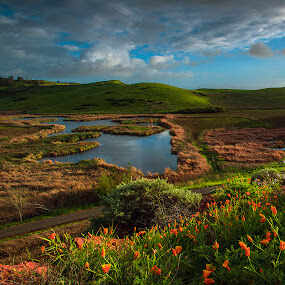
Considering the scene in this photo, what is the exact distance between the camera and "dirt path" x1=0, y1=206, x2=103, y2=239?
430 inches

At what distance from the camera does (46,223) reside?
458 inches

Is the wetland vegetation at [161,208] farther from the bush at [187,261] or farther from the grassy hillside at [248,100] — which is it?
the grassy hillside at [248,100]

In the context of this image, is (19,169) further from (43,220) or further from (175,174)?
(175,174)

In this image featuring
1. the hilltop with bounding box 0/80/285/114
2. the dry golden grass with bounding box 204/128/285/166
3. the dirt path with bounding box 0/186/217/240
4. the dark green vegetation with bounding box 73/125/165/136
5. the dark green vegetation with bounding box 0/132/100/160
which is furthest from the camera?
the hilltop with bounding box 0/80/285/114

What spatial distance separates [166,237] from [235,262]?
1.58m

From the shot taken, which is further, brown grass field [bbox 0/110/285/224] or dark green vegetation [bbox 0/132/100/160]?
dark green vegetation [bbox 0/132/100/160]

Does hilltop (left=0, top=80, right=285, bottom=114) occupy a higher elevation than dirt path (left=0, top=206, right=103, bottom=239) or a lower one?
higher

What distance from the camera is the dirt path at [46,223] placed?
10.9 m

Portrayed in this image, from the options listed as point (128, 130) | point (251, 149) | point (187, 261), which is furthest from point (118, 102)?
Result: point (187, 261)

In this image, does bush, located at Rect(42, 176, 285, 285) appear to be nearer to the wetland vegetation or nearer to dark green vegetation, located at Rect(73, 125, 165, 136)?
the wetland vegetation

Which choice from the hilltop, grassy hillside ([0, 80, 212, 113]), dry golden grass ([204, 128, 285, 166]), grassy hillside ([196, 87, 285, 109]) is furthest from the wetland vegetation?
grassy hillside ([196, 87, 285, 109])

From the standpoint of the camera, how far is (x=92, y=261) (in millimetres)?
3670

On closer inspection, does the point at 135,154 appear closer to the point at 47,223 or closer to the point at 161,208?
the point at 47,223

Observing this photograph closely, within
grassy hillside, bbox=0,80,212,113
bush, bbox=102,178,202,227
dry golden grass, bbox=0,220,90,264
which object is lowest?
dry golden grass, bbox=0,220,90,264
